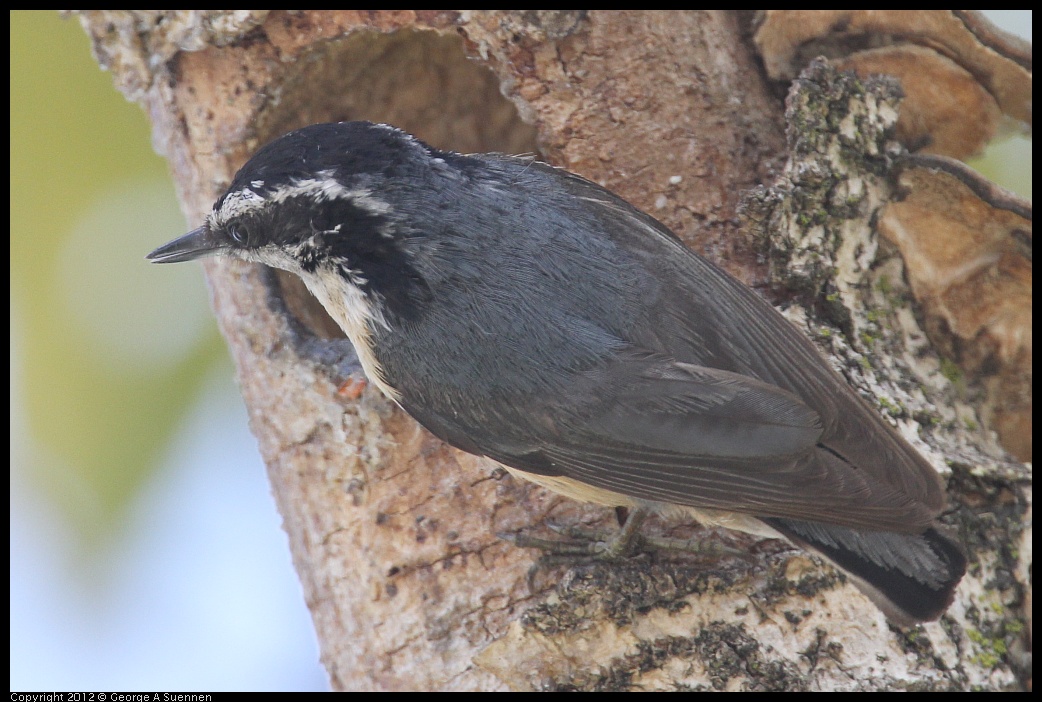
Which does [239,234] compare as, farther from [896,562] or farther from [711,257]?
[896,562]

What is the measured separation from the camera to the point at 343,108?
10.8ft

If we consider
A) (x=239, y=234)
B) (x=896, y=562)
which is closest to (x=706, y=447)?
(x=896, y=562)

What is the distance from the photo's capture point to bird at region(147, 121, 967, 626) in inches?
87.2

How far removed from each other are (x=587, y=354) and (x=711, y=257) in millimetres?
590

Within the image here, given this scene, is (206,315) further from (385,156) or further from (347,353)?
(385,156)

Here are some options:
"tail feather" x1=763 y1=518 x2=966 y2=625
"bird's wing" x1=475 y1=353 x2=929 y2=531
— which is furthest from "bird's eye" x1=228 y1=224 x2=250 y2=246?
"tail feather" x1=763 y1=518 x2=966 y2=625

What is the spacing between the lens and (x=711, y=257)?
2.69 meters

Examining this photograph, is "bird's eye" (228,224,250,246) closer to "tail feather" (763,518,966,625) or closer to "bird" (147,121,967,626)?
"bird" (147,121,967,626)

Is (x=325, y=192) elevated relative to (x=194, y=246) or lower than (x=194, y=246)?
elevated

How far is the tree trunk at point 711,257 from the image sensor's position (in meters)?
2.29

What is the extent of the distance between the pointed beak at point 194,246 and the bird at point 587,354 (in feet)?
0.23

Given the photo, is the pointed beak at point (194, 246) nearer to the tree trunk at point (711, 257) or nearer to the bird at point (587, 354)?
the bird at point (587, 354)

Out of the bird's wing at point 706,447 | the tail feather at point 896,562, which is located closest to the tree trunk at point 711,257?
the tail feather at point 896,562

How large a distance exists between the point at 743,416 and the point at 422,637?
96 cm
